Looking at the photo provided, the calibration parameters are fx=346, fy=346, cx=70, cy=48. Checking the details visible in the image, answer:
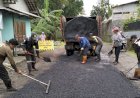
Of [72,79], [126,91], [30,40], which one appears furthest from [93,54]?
[126,91]

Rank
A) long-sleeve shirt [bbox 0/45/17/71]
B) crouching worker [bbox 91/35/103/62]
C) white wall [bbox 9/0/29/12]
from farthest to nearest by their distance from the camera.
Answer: white wall [bbox 9/0/29/12]
crouching worker [bbox 91/35/103/62]
long-sleeve shirt [bbox 0/45/17/71]

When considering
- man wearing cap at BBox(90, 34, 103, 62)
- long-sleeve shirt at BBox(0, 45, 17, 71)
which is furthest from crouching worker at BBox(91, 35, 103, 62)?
long-sleeve shirt at BBox(0, 45, 17, 71)

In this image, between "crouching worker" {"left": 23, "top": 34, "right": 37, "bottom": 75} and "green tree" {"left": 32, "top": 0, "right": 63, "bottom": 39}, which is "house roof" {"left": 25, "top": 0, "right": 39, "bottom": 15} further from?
"crouching worker" {"left": 23, "top": 34, "right": 37, "bottom": 75}

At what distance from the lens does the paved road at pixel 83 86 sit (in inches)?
365

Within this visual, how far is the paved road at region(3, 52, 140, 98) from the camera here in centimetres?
927

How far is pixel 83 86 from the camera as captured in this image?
34.4 ft

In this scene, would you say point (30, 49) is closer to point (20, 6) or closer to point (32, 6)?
point (20, 6)

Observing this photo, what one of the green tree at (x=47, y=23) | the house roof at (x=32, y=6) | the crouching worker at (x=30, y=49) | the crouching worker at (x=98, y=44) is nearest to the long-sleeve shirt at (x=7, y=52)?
the crouching worker at (x=30, y=49)

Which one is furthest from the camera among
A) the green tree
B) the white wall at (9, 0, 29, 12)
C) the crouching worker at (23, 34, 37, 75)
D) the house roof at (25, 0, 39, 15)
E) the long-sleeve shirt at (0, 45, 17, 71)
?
the green tree

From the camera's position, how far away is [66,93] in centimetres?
945

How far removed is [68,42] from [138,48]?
375 inches

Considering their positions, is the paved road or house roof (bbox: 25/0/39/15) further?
house roof (bbox: 25/0/39/15)

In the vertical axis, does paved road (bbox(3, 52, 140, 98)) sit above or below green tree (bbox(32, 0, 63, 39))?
below

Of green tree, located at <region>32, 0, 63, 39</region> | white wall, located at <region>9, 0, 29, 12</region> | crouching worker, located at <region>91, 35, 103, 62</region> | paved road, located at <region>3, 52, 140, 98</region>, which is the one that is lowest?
paved road, located at <region>3, 52, 140, 98</region>
